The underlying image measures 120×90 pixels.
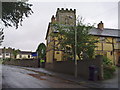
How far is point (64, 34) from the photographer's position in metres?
19.0

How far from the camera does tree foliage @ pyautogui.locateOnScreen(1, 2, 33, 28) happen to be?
1027 centimetres

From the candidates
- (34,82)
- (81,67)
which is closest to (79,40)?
(81,67)

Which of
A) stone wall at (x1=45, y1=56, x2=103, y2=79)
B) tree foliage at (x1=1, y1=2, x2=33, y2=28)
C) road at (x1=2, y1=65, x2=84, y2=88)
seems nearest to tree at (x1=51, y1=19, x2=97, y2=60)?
stone wall at (x1=45, y1=56, x2=103, y2=79)

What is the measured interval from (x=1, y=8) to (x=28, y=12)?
225 cm

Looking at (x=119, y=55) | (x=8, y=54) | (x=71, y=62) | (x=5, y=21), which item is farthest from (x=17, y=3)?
(x=8, y=54)

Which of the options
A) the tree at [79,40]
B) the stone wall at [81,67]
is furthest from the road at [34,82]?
the tree at [79,40]

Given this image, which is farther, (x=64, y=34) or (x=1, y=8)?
(x=64, y=34)

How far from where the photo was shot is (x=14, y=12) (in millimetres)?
11031

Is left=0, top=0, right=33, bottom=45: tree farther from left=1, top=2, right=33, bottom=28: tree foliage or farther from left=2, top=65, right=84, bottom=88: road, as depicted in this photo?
left=2, top=65, right=84, bottom=88: road

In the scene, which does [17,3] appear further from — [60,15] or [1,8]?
[60,15]

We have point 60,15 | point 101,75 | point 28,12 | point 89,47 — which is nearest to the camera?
point 28,12

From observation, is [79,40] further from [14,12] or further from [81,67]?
[14,12]

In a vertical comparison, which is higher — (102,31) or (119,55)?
(102,31)

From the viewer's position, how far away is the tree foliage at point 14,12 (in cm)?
1027
